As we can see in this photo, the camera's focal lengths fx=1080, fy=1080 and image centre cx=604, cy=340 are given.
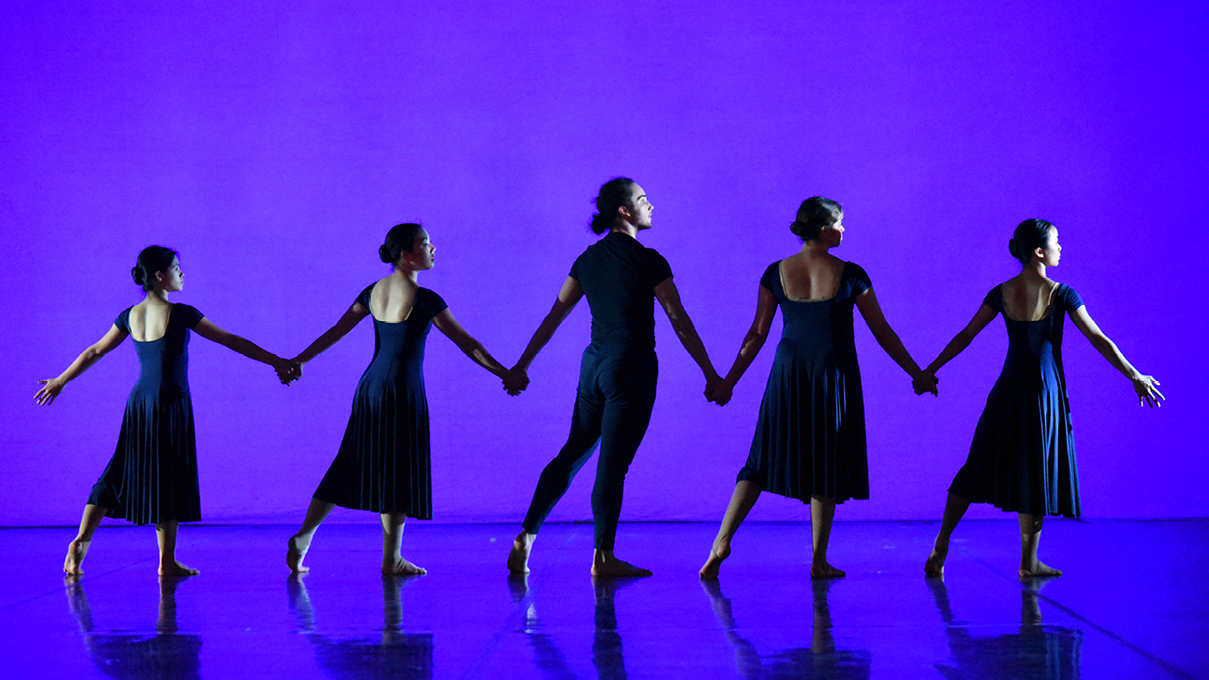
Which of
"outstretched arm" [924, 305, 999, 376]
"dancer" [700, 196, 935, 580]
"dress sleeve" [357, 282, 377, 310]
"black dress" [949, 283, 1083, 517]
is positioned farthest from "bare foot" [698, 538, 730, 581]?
"dress sleeve" [357, 282, 377, 310]

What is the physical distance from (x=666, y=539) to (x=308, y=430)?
1.98 m

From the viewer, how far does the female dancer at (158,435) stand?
147 inches

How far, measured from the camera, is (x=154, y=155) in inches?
219

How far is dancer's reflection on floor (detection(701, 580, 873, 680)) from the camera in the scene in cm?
218

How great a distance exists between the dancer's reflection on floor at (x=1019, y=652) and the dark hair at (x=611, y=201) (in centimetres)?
169

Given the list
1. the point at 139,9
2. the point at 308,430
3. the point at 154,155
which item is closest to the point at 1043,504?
the point at 308,430

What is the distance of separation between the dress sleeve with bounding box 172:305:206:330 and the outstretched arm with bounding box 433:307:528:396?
2.83 feet

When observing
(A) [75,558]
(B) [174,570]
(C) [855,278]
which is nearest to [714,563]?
(C) [855,278]

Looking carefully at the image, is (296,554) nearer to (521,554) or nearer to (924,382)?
(521,554)

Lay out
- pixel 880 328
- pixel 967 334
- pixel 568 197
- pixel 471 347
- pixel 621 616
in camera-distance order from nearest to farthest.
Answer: pixel 621 616, pixel 880 328, pixel 967 334, pixel 471 347, pixel 568 197

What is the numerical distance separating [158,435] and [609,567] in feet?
5.35

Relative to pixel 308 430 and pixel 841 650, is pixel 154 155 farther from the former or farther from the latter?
pixel 841 650

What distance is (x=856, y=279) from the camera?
11.7ft

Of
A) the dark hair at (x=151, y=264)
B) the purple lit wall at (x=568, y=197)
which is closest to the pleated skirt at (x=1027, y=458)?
the purple lit wall at (x=568, y=197)
